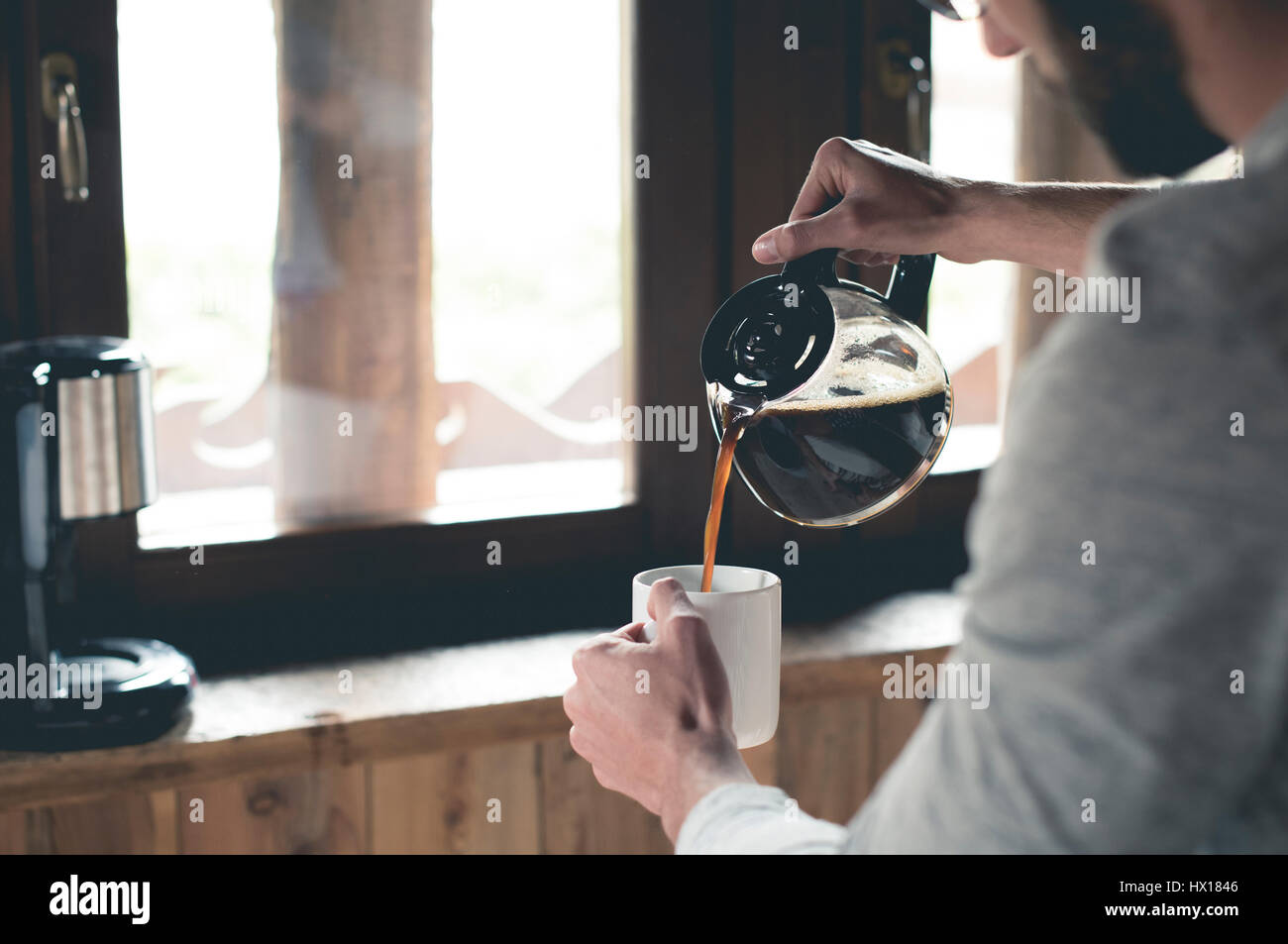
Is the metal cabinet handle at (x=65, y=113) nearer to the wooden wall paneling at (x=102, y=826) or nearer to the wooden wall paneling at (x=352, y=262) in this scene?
the wooden wall paneling at (x=352, y=262)

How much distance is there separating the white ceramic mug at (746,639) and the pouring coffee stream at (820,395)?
2.2 inches

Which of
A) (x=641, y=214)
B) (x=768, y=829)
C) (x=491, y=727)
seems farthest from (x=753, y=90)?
(x=768, y=829)

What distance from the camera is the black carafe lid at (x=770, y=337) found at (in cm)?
81

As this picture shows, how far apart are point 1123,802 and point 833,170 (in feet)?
2.16

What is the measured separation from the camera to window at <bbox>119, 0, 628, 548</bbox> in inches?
54.8

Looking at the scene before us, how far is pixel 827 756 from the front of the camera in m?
1.59

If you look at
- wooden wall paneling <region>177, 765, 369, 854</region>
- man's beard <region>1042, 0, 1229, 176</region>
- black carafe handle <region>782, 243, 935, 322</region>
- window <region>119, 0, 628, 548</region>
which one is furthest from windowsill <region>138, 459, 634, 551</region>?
man's beard <region>1042, 0, 1229, 176</region>

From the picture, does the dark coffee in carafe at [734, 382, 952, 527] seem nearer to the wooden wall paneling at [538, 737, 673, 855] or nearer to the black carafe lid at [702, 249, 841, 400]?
the black carafe lid at [702, 249, 841, 400]

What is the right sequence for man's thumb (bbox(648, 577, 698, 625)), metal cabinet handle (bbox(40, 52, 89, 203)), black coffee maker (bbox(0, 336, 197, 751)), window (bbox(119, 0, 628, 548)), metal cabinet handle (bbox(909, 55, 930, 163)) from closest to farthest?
man's thumb (bbox(648, 577, 698, 625)) < black coffee maker (bbox(0, 336, 197, 751)) < metal cabinet handle (bbox(40, 52, 89, 203)) < window (bbox(119, 0, 628, 548)) < metal cabinet handle (bbox(909, 55, 930, 163))

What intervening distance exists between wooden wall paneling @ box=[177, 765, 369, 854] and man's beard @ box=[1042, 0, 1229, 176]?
1029 mm

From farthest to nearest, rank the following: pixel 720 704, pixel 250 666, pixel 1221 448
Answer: pixel 250 666, pixel 720 704, pixel 1221 448

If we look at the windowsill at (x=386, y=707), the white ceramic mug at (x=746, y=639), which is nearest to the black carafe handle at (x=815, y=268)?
the white ceramic mug at (x=746, y=639)

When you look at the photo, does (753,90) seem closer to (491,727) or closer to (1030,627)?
(491,727)
